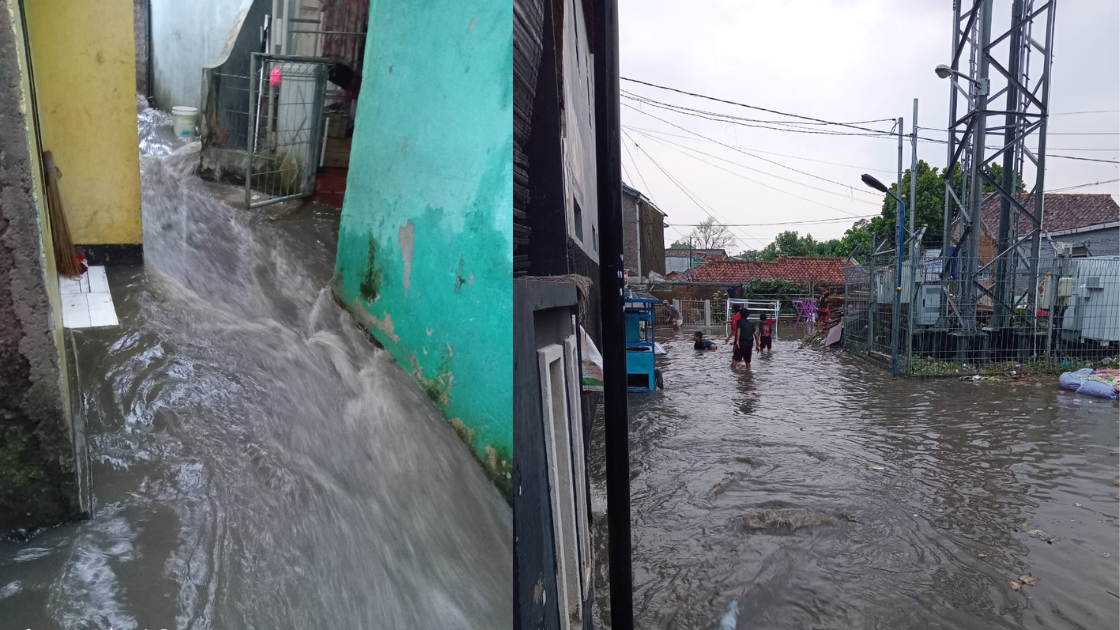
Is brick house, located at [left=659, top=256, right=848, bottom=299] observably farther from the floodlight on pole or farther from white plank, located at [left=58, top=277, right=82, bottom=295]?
white plank, located at [left=58, top=277, right=82, bottom=295]

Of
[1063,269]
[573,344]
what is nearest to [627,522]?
[573,344]

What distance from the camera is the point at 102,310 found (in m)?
2.72

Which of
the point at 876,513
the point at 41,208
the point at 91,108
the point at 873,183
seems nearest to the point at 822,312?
the point at 873,183

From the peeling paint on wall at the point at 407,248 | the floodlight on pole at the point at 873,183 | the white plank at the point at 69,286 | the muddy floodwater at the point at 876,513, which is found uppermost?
the floodlight on pole at the point at 873,183

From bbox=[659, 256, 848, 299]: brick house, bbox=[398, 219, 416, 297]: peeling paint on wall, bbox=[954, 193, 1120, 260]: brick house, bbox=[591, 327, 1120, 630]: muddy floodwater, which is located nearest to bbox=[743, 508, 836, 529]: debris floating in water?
bbox=[591, 327, 1120, 630]: muddy floodwater

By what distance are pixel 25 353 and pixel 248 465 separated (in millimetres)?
694

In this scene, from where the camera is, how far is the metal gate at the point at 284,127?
12.2 feet

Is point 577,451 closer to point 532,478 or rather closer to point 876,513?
point 532,478

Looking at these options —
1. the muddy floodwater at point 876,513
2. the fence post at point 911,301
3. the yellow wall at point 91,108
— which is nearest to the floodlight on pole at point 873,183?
the fence post at point 911,301

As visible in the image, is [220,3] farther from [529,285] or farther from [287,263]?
[529,285]

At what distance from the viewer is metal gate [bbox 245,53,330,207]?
146 inches

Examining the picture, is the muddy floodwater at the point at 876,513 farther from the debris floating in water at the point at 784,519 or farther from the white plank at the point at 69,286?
the white plank at the point at 69,286

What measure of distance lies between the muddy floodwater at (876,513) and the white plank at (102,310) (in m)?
3.37

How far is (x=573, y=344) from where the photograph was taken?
441 cm
